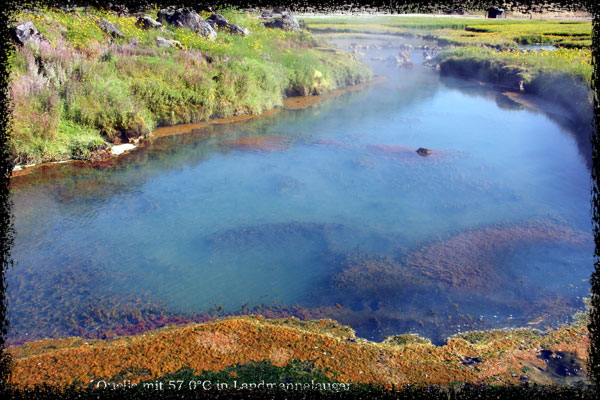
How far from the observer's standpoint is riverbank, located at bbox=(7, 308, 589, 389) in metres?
3.95

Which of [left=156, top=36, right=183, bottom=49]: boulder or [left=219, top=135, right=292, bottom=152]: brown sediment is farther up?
[left=156, top=36, right=183, bottom=49]: boulder

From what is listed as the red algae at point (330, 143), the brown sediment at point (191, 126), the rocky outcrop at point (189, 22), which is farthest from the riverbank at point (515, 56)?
the rocky outcrop at point (189, 22)

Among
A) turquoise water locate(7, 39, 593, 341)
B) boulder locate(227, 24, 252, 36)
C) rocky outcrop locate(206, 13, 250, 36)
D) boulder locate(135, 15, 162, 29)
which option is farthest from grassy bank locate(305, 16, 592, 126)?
boulder locate(135, 15, 162, 29)

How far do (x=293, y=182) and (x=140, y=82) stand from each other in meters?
6.27

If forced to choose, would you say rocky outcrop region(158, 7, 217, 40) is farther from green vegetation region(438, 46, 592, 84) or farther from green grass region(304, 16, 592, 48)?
green grass region(304, 16, 592, 48)

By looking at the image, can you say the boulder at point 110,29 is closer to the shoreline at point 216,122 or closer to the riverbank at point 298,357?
the shoreline at point 216,122

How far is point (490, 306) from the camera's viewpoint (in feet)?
18.6

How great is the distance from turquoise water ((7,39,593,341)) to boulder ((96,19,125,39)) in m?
5.70

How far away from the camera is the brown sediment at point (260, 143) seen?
11.8 meters

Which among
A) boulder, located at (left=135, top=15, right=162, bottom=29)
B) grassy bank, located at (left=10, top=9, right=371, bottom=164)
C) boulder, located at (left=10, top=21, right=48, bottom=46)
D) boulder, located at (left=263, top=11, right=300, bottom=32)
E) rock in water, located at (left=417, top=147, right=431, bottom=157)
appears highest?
boulder, located at (left=263, top=11, right=300, bottom=32)

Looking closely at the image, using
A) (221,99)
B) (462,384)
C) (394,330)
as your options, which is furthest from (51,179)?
(462,384)

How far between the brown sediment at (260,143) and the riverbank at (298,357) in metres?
7.29

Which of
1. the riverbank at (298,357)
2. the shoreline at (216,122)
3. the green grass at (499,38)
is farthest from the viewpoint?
the green grass at (499,38)

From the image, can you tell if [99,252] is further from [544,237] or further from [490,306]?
[544,237]
